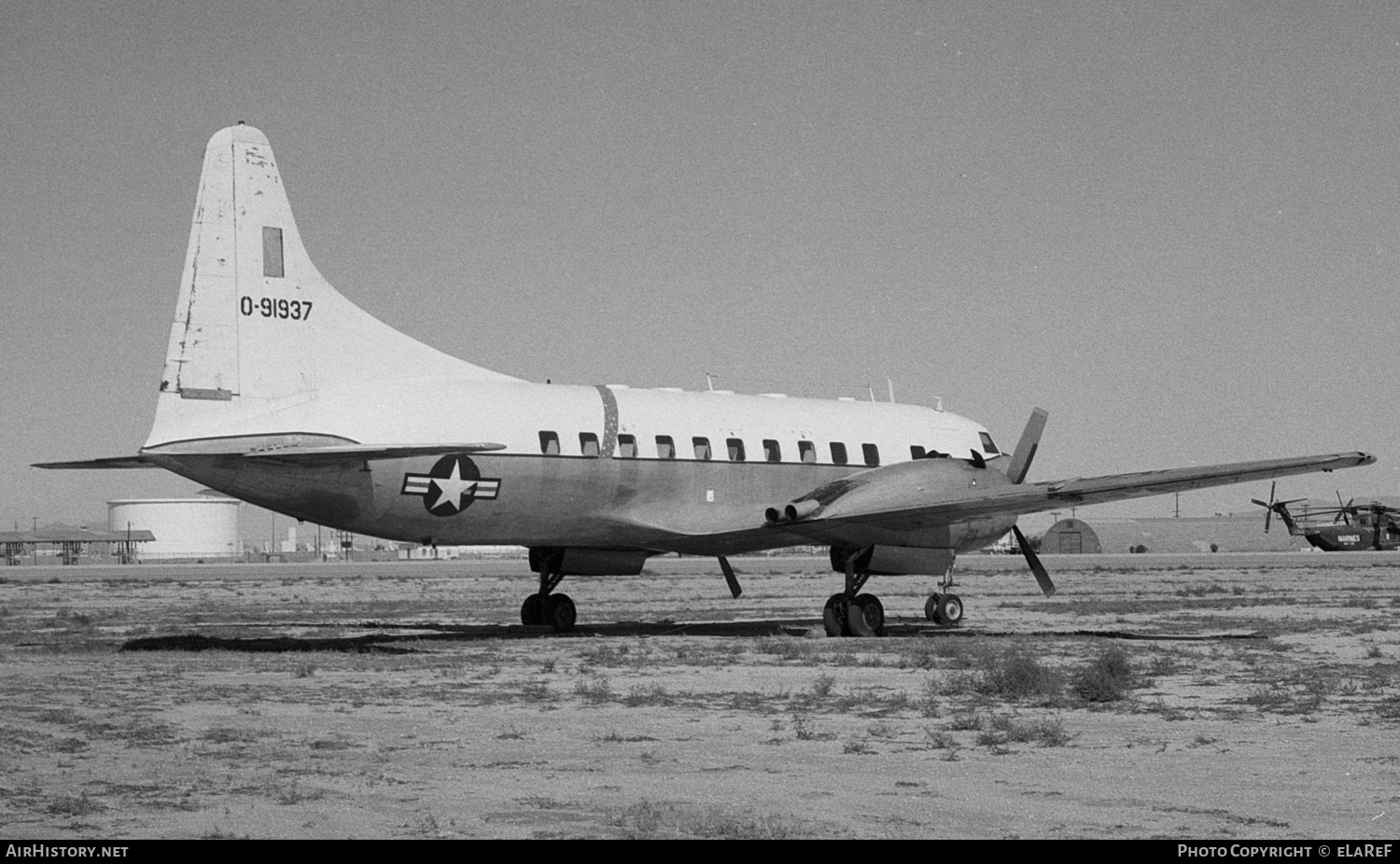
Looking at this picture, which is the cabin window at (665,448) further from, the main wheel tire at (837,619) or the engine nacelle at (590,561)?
the main wheel tire at (837,619)

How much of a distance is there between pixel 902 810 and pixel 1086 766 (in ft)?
8.16

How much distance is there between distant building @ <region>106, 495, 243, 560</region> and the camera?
11206 cm

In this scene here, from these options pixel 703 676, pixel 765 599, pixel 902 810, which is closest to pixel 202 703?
pixel 703 676

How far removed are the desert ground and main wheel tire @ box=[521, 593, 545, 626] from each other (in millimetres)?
830

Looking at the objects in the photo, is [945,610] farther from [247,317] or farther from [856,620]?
[247,317]

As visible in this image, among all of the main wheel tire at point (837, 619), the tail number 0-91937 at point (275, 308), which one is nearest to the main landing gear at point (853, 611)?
the main wheel tire at point (837, 619)

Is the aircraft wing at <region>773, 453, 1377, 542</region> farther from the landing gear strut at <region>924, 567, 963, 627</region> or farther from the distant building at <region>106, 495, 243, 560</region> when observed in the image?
the distant building at <region>106, 495, 243, 560</region>

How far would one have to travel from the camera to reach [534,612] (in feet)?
89.5

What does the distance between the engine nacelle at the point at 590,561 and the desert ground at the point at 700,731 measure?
120cm

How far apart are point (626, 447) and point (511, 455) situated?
8.25 ft

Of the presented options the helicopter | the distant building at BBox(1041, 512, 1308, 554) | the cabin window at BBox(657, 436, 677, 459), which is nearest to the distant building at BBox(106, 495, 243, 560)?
the distant building at BBox(1041, 512, 1308, 554)

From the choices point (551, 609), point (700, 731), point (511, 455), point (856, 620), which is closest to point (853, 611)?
point (856, 620)
